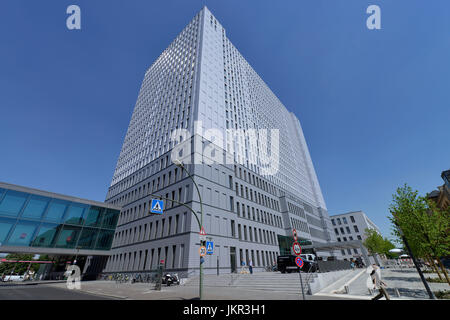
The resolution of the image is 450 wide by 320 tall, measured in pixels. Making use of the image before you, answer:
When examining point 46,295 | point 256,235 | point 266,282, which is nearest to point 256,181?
point 256,235

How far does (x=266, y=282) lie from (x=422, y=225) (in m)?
12.8

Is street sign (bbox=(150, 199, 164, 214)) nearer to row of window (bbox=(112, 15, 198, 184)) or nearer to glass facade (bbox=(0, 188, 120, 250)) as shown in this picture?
row of window (bbox=(112, 15, 198, 184))

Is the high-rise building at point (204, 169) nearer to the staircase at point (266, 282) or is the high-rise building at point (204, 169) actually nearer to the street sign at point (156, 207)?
the staircase at point (266, 282)

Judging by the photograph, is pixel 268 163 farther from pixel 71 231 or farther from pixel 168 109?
pixel 71 231

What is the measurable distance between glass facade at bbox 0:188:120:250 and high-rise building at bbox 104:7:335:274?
405cm

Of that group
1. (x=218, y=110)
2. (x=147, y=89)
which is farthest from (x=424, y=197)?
(x=147, y=89)

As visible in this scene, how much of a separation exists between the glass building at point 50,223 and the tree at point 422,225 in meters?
47.1

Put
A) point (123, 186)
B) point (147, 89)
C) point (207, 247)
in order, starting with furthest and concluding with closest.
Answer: point (147, 89) → point (123, 186) → point (207, 247)

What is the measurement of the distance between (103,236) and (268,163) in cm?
4297

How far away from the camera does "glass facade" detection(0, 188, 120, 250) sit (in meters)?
30.2

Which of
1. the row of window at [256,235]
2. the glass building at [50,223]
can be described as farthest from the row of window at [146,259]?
the row of window at [256,235]

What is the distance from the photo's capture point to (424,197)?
15320 mm

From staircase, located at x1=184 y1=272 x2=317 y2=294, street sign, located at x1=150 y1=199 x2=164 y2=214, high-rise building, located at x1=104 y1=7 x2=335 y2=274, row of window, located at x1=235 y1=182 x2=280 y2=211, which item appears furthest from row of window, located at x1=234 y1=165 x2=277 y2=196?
street sign, located at x1=150 y1=199 x2=164 y2=214

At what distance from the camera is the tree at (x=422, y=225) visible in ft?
43.5
